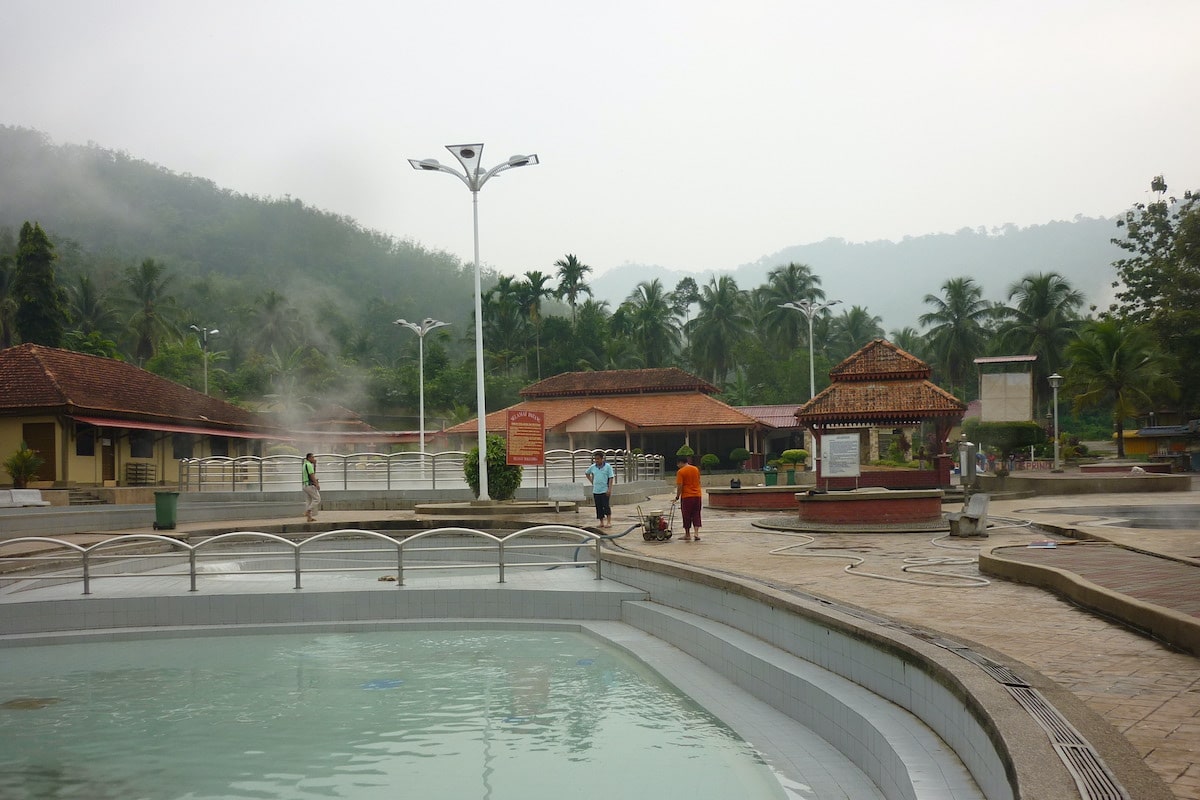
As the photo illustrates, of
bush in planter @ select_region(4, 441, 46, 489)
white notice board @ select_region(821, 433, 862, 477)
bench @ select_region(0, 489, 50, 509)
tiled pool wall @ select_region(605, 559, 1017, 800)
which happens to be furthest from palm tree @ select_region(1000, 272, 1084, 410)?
tiled pool wall @ select_region(605, 559, 1017, 800)

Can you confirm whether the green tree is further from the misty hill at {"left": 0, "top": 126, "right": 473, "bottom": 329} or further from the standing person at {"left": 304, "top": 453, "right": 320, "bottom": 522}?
the misty hill at {"left": 0, "top": 126, "right": 473, "bottom": 329}

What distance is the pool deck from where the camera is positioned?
473 centimetres

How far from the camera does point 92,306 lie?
196 ft

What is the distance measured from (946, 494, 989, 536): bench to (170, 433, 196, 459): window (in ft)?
97.4

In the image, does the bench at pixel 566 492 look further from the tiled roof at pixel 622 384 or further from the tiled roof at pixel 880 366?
the tiled roof at pixel 622 384

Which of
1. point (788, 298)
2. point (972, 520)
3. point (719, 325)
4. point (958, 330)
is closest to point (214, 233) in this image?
point (719, 325)

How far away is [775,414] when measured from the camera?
185ft

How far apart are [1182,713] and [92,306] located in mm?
64842

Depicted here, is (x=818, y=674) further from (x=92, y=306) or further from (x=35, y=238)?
(x=92, y=306)

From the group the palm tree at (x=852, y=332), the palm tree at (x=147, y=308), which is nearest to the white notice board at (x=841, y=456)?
the palm tree at (x=147, y=308)

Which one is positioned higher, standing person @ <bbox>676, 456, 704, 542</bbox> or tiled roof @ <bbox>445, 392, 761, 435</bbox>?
tiled roof @ <bbox>445, 392, 761, 435</bbox>

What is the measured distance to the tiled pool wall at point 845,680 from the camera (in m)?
4.99

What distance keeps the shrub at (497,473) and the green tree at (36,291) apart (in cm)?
2966

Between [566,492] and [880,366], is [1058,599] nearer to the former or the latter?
[566,492]
